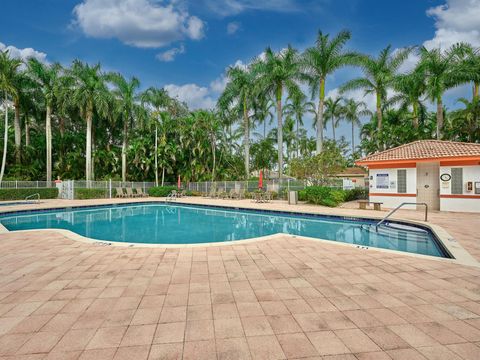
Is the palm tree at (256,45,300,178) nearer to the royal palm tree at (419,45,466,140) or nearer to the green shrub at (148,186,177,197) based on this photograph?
the royal palm tree at (419,45,466,140)

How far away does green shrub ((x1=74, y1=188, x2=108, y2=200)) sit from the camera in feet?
71.9

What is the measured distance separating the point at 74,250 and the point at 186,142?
22636 mm

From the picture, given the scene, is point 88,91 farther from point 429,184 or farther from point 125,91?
point 429,184

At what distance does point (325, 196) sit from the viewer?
15633 millimetres

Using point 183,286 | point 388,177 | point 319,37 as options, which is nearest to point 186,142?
point 319,37

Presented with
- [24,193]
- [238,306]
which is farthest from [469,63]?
[24,193]

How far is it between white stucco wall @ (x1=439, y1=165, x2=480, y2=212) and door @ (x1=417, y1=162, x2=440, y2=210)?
1.43 feet

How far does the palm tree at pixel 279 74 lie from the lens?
22156 millimetres

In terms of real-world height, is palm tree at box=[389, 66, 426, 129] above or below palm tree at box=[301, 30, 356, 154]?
below

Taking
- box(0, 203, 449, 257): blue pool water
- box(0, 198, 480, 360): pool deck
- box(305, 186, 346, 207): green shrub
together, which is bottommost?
box(0, 203, 449, 257): blue pool water

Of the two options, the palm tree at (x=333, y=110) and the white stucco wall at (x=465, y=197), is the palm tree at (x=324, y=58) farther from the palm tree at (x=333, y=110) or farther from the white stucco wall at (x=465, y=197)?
the palm tree at (x=333, y=110)

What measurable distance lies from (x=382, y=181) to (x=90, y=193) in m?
22.3

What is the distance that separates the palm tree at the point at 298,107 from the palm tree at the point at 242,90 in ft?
13.6

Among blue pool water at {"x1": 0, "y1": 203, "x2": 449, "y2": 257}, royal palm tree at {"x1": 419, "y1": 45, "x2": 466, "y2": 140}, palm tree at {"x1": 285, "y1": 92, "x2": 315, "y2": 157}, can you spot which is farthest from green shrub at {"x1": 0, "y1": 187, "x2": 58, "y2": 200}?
royal palm tree at {"x1": 419, "y1": 45, "x2": 466, "y2": 140}
